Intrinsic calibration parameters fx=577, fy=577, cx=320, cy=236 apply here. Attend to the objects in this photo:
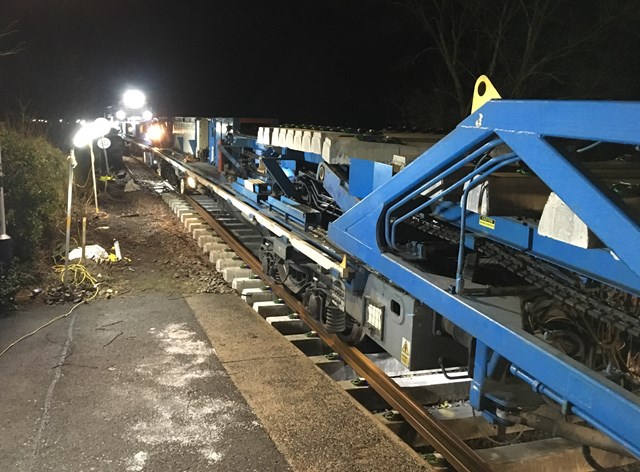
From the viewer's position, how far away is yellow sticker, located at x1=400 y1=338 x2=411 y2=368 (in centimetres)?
495

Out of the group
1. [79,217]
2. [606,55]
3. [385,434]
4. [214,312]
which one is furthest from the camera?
[606,55]

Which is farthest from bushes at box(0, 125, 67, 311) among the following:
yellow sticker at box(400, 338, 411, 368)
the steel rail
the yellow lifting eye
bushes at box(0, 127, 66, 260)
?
the yellow lifting eye

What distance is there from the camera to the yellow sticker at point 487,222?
14.2 feet

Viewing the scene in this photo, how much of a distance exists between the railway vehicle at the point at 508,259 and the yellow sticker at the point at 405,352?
0.03 feet

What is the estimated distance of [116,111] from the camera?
1756 inches

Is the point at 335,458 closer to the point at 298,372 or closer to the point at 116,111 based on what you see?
the point at 298,372

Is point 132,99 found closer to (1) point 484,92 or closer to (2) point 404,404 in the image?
(2) point 404,404

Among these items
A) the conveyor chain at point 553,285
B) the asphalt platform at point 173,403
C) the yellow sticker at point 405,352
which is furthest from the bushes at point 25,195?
the conveyor chain at point 553,285

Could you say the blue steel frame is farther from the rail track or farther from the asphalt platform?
the asphalt platform

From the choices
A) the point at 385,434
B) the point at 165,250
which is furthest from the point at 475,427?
the point at 165,250

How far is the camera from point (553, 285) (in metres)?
4.04

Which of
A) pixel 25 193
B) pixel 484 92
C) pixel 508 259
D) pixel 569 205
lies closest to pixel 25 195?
pixel 25 193

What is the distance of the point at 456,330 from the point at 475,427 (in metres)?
1.46

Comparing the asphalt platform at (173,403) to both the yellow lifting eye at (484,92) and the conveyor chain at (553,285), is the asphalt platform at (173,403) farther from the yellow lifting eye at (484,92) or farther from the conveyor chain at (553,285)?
the yellow lifting eye at (484,92)
